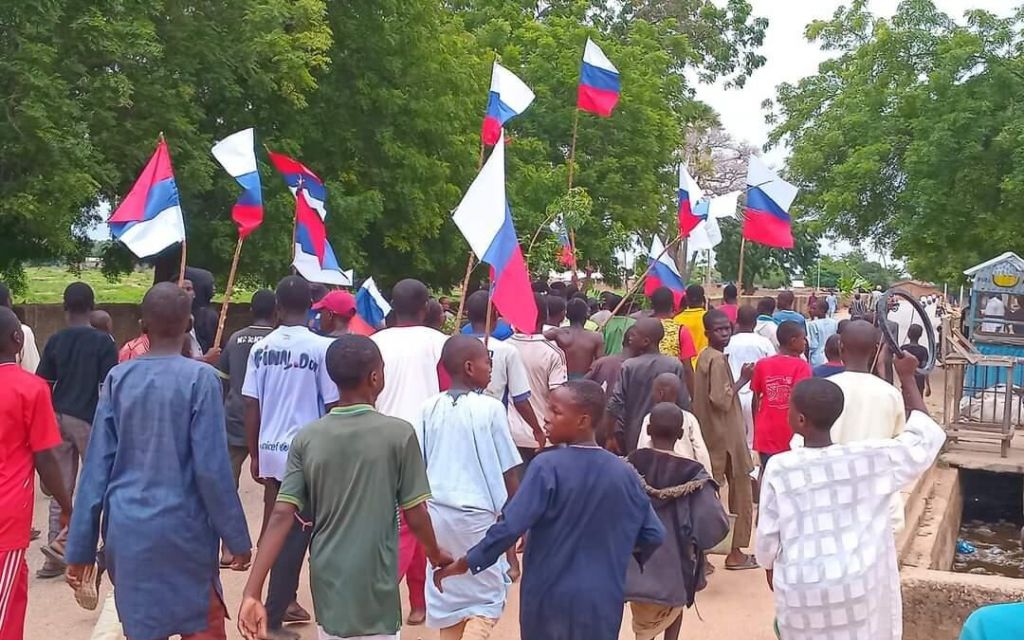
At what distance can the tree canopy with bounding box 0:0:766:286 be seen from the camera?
39.7ft

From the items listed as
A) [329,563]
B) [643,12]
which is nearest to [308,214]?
[329,563]

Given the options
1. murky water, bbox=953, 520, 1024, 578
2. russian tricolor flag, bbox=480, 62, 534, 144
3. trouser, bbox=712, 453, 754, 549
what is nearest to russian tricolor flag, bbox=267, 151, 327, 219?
russian tricolor flag, bbox=480, 62, 534, 144

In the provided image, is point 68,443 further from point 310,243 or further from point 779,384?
point 779,384

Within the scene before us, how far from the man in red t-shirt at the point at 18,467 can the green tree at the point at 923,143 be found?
18872mm

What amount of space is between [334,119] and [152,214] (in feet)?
35.8

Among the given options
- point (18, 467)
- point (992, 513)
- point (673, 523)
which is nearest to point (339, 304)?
point (18, 467)

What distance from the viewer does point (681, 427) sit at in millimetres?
4875

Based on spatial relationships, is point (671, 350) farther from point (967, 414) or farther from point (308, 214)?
point (967, 414)

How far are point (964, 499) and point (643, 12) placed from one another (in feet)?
73.3

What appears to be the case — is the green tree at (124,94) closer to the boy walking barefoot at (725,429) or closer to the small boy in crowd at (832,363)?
the boy walking barefoot at (725,429)

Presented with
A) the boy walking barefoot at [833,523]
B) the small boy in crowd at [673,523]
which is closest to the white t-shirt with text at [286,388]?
the small boy in crowd at [673,523]

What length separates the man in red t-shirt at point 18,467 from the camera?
421 centimetres

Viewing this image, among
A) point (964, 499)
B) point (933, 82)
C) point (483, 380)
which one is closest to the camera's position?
point (483, 380)

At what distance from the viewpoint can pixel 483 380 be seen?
15.2ft
